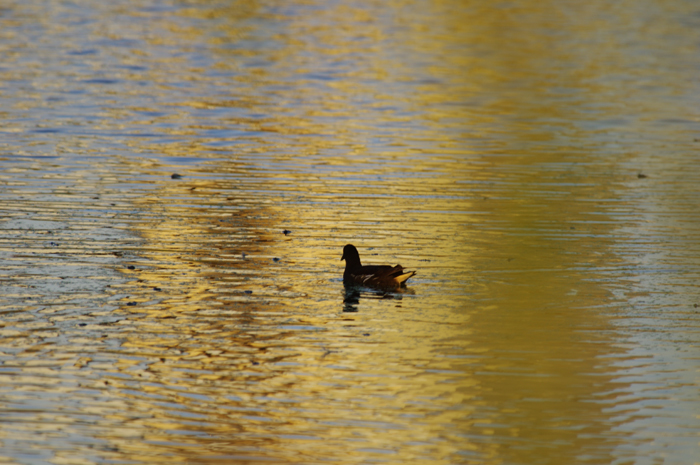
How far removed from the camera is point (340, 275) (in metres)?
12.6

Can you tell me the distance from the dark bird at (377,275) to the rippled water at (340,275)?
20 centimetres

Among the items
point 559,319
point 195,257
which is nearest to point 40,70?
point 195,257

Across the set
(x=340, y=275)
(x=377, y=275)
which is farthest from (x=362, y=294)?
(x=340, y=275)

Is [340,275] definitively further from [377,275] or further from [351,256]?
[377,275]

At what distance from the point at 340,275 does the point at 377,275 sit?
939mm

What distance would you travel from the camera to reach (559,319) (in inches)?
434

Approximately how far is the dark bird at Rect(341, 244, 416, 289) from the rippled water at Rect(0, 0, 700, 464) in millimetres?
197

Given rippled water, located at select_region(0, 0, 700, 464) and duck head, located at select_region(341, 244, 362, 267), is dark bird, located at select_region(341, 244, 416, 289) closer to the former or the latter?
duck head, located at select_region(341, 244, 362, 267)

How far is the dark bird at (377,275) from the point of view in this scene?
11.7 meters

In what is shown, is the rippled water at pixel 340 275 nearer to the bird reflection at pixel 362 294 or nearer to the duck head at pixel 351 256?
the bird reflection at pixel 362 294

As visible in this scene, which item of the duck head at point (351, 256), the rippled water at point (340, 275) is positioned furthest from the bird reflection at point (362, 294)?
the duck head at point (351, 256)

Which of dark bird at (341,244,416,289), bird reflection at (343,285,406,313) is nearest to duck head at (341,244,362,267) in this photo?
dark bird at (341,244,416,289)

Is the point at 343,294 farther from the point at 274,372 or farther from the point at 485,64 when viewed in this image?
the point at 485,64

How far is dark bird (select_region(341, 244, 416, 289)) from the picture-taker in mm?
11703
